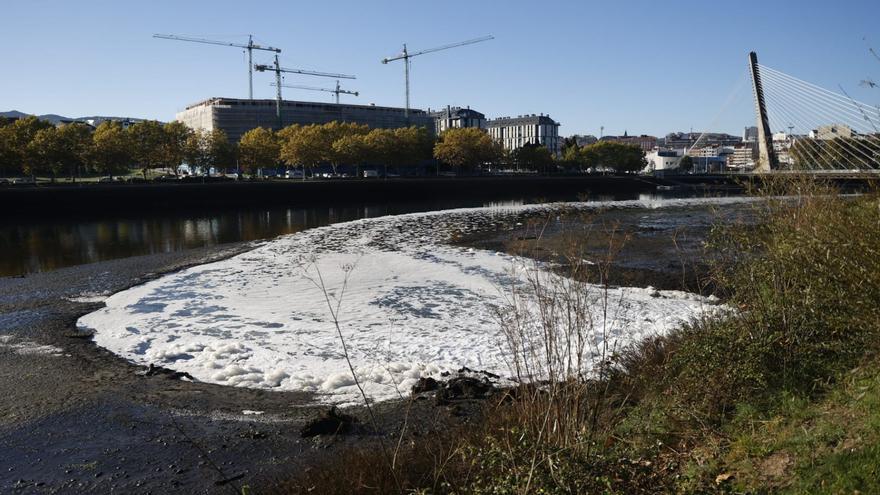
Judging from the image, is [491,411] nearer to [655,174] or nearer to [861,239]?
[861,239]

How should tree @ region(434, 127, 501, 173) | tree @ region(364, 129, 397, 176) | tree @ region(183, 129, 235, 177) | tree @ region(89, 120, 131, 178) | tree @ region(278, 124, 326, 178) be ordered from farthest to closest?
tree @ region(434, 127, 501, 173) < tree @ region(364, 129, 397, 176) < tree @ region(278, 124, 326, 178) < tree @ region(183, 129, 235, 177) < tree @ region(89, 120, 131, 178)

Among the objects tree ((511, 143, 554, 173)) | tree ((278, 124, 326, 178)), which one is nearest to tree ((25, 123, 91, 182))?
tree ((278, 124, 326, 178))

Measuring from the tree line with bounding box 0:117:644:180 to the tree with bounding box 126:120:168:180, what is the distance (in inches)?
4.5

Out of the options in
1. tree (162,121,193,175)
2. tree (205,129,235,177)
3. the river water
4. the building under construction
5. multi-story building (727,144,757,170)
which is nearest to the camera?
multi-story building (727,144,757,170)

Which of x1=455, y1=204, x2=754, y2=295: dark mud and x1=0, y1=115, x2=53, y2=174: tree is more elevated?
x1=0, y1=115, x2=53, y2=174: tree

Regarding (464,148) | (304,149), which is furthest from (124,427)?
(464,148)

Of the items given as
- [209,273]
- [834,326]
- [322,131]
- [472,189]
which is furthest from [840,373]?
[322,131]

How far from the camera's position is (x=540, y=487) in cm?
452

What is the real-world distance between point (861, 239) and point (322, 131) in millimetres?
91456

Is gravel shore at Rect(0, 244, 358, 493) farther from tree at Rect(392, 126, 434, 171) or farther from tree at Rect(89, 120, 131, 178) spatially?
tree at Rect(392, 126, 434, 171)

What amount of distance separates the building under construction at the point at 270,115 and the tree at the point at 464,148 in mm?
45042

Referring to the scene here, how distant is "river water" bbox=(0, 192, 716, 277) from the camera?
28922 mm

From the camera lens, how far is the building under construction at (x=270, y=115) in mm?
129500

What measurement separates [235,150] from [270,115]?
53.3m
